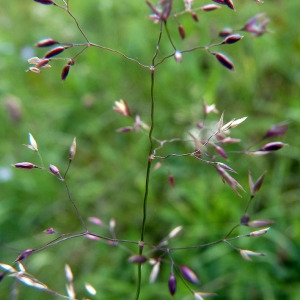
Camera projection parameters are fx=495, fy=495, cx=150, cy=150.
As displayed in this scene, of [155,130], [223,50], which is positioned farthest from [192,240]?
[223,50]

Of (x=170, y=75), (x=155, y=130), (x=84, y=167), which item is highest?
(x=170, y=75)

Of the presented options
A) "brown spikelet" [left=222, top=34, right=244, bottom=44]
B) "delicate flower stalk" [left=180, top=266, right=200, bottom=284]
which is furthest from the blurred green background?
"brown spikelet" [left=222, top=34, right=244, bottom=44]

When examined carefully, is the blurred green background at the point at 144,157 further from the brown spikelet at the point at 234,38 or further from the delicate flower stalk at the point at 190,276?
the brown spikelet at the point at 234,38

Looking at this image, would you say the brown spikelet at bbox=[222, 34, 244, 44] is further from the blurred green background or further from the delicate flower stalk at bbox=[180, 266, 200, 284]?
the blurred green background

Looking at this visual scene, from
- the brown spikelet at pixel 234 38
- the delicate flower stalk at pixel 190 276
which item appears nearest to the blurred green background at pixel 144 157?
the delicate flower stalk at pixel 190 276

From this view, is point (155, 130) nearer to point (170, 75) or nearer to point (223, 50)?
point (170, 75)

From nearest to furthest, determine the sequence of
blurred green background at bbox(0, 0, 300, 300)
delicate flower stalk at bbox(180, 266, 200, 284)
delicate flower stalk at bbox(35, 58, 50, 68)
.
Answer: delicate flower stalk at bbox(35, 58, 50, 68) → delicate flower stalk at bbox(180, 266, 200, 284) → blurred green background at bbox(0, 0, 300, 300)

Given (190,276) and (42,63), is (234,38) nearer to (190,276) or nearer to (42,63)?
(42,63)

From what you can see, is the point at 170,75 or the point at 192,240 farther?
the point at 170,75
